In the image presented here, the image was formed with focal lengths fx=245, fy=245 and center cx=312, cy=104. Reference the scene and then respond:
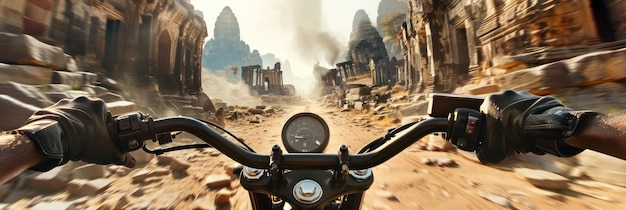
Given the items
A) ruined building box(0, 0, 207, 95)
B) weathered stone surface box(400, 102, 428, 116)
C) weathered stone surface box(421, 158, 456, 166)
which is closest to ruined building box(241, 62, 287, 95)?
ruined building box(0, 0, 207, 95)

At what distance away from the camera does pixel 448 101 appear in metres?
1.14

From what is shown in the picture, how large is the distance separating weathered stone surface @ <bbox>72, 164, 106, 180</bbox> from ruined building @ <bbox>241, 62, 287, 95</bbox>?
44.9 metres

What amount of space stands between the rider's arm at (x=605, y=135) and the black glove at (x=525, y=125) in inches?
1.2

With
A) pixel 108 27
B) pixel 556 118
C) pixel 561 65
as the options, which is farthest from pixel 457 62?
pixel 108 27

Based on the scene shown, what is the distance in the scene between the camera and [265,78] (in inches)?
1975

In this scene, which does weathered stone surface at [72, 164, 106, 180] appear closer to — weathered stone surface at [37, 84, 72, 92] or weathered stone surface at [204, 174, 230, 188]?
weathered stone surface at [204, 174, 230, 188]

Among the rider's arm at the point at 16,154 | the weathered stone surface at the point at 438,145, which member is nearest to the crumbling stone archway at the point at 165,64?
the weathered stone surface at the point at 438,145

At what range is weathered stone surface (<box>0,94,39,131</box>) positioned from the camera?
3.39m

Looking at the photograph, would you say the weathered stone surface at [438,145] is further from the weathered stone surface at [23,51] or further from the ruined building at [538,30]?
the weathered stone surface at [23,51]

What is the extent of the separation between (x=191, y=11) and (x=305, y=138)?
55.7 feet

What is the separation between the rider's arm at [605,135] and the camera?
0.70 meters

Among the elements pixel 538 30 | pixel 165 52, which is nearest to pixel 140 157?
pixel 538 30

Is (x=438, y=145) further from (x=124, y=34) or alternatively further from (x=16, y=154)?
(x=124, y=34)

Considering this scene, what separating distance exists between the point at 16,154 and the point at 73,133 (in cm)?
20
